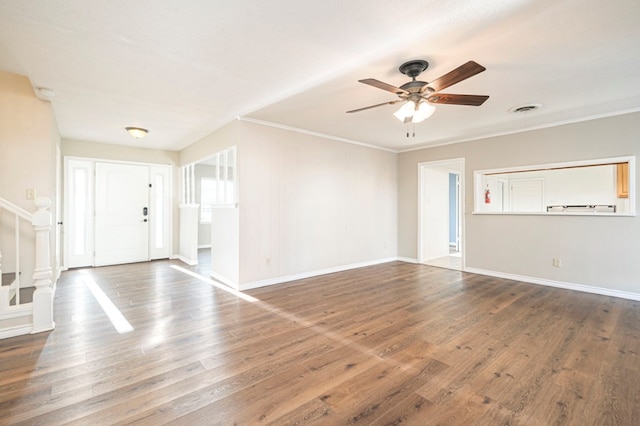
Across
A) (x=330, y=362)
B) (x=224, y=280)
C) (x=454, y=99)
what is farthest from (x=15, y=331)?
(x=454, y=99)

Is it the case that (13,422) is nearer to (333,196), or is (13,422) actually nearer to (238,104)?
(238,104)

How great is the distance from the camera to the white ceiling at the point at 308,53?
1877 millimetres

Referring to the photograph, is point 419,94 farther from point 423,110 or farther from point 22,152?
point 22,152

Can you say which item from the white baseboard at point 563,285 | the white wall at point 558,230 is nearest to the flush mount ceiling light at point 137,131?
the white wall at point 558,230

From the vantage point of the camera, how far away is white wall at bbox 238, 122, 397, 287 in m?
4.17

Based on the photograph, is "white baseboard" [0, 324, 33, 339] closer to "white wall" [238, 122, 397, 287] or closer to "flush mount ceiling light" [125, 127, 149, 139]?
"white wall" [238, 122, 397, 287]

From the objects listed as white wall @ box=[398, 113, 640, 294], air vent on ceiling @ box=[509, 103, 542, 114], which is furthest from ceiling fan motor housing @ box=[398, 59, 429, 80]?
white wall @ box=[398, 113, 640, 294]

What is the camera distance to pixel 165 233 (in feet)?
21.1

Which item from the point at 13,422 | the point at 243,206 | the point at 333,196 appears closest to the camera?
the point at 13,422

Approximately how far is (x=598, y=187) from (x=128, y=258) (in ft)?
31.5

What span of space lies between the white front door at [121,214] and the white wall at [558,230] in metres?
6.25

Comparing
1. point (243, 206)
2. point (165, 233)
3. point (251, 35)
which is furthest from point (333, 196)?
point (165, 233)

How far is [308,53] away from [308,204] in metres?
2.70

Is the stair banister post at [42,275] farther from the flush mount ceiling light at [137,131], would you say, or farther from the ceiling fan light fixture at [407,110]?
the ceiling fan light fixture at [407,110]
